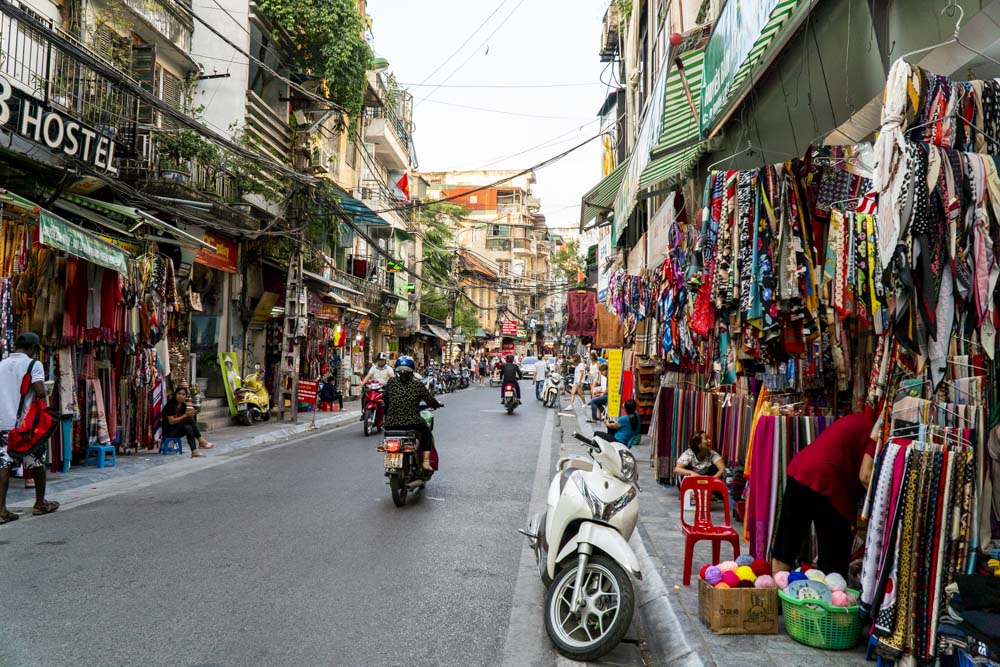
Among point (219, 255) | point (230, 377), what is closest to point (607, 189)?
point (219, 255)

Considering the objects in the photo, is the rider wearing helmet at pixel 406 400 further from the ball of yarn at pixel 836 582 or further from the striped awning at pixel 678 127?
the ball of yarn at pixel 836 582

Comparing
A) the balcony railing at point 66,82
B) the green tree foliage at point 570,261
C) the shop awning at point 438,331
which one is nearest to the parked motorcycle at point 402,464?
the balcony railing at point 66,82

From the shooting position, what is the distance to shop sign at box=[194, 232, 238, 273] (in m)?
18.2

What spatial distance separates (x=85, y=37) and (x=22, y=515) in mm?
9595

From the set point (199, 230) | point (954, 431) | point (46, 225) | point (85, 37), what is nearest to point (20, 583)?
point (46, 225)

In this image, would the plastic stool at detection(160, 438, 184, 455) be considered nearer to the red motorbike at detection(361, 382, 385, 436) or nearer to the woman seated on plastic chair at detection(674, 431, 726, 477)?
the red motorbike at detection(361, 382, 385, 436)

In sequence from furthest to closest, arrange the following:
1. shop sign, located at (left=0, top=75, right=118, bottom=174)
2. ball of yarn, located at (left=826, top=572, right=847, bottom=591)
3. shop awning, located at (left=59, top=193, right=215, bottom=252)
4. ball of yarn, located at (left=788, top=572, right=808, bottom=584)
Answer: shop awning, located at (left=59, top=193, right=215, bottom=252) → shop sign, located at (left=0, top=75, right=118, bottom=174) → ball of yarn, located at (left=788, top=572, right=808, bottom=584) → ball of yarn, located at (left=826, top=572, right=847, bottom=591)

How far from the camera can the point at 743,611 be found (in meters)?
4.64

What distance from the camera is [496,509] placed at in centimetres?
898

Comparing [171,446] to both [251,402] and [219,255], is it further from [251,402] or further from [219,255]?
[219,255]

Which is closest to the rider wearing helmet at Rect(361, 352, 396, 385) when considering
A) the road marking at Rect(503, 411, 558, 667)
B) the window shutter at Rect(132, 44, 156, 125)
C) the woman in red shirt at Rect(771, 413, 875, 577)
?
the window shutter at Rect(132, 44, 156, 125)

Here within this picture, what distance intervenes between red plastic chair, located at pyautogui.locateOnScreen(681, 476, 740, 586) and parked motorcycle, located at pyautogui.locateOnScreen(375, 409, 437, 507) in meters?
3.46

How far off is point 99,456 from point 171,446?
215 cm

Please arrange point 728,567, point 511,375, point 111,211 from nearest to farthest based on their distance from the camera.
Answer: point 728,567
point 111,211
point 511,375
